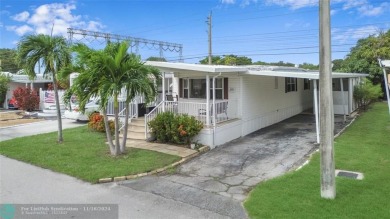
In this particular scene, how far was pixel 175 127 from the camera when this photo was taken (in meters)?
10.7

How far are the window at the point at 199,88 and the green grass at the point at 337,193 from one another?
17.4ft

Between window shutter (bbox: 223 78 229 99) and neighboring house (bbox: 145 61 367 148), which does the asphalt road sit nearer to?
neighboring house (bbox: 145 61 367 148)

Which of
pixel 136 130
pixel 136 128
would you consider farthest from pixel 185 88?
pixel 136 130

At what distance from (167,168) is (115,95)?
8.15 feet

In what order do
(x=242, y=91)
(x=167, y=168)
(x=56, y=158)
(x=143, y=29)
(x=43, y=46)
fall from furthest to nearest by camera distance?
→ (x=143, y=29)
(x=242, y=91)
(x=43, y=46)
(x=56, y=158)
(x=167, y=168)

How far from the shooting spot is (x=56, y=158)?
9422 millimetres

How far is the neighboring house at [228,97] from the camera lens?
11320mm

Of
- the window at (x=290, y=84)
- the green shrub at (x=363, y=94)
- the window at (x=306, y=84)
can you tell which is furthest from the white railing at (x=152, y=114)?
the green shrub at (x=363, y=94)

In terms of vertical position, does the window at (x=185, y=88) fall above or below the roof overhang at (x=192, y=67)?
below

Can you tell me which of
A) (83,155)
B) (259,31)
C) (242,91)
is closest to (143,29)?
(259,31)

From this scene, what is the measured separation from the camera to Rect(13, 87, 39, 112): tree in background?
2272cm

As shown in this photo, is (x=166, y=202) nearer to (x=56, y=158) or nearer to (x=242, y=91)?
(x=56, y=158)

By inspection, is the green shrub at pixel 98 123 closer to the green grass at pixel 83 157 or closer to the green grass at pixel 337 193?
the green grass at pixel 83 157

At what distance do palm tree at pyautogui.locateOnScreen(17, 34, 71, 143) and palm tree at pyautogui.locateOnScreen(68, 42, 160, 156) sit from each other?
1.78 metres
